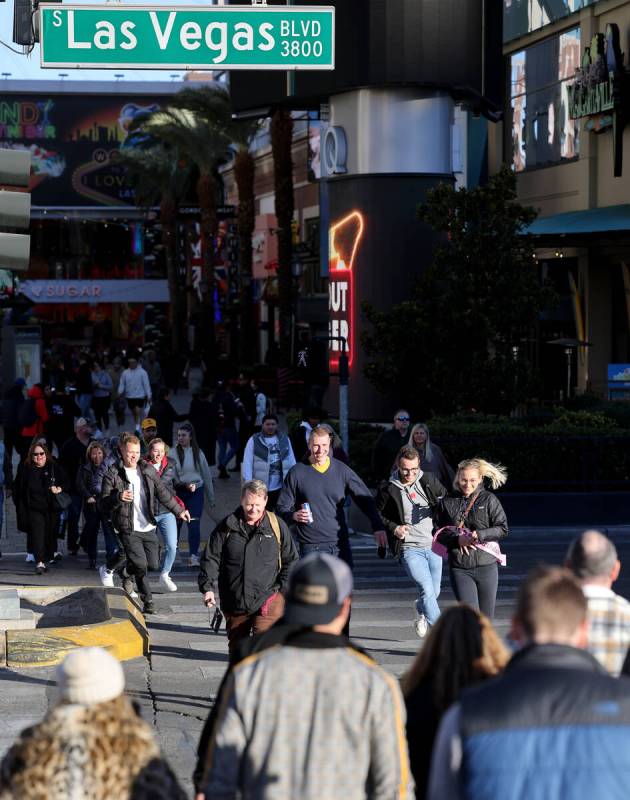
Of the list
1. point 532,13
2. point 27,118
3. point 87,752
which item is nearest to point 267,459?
point 87,752

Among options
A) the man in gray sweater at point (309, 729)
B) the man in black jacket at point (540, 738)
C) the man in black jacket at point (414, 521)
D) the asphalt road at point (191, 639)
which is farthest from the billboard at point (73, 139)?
the man in black jacket at point (540, 738)

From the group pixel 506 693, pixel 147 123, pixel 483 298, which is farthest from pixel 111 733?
pixel 147 123

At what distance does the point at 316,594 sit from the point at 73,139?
78650mm

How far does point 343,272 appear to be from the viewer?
30422 millimetres

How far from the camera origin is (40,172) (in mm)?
80562

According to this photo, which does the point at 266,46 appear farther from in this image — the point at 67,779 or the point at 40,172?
the point at 40,172

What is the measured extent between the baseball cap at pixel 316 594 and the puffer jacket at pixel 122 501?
28.5ft

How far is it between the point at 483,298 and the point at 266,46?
1201cm

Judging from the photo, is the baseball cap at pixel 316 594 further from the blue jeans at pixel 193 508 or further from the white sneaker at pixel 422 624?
the blue jeans at pixel 193 508

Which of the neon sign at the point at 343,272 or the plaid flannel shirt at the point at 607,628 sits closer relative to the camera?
the plaid flannel shirt at the point at 607,628

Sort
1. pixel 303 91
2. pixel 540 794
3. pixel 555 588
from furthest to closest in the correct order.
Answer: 1. pixel 303 91
2. pixel 555 588
3. pixel 540 794

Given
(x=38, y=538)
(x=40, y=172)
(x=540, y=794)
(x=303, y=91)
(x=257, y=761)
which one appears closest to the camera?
(x=540, y=794)

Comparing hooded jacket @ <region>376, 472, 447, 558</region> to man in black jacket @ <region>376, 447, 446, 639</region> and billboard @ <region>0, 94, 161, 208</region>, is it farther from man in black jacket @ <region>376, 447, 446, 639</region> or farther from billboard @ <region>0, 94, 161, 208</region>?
billboard @ <region>0, 94, 161, 208</region>

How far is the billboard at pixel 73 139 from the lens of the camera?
80500 mm
